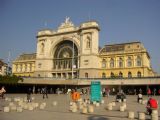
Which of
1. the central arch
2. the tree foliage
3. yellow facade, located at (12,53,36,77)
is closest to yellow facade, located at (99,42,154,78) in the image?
the central arch

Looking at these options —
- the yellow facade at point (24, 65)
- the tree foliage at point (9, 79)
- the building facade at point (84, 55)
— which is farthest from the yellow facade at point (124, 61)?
the yellow facade at point (24, 65)

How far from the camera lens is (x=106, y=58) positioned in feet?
267

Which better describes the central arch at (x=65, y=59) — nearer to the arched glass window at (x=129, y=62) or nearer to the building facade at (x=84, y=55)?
the building facade at (x=84, y=55)

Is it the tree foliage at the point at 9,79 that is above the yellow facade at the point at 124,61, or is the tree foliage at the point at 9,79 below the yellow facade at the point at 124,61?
below

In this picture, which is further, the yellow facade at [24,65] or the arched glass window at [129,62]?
the yellow facade at [24,65]

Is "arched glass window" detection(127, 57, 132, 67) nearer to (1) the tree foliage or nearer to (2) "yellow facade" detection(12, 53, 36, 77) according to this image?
(1) the tree foliage

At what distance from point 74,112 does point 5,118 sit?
6.56 m

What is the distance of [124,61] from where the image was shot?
3071 inches

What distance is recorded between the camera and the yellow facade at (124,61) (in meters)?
75.2

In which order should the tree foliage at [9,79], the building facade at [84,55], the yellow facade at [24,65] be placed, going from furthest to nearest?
1. the yellow facade at [24,65]
2. the building facade at [84,55]
3. the tree foliage at [9,79]

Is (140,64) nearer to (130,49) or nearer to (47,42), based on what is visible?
(130,49)

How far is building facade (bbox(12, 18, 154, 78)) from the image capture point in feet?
253

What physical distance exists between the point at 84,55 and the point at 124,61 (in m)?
12.5

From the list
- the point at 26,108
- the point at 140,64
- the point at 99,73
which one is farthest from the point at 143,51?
the point at 26,108
